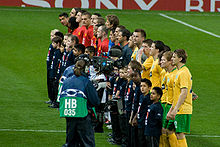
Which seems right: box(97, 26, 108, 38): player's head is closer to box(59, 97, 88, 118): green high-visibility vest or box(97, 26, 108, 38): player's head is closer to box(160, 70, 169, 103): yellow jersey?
box(160, 70, 169, 103): yellow jersey

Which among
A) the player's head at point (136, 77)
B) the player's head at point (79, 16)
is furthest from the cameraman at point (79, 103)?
the player's head at point (79, 16)

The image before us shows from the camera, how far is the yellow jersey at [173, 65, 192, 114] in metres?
9.88

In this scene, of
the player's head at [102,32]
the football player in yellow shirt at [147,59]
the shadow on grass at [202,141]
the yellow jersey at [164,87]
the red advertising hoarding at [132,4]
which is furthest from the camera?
the red advertising hoarding at [132,4]

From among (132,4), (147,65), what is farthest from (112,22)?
(132,4)

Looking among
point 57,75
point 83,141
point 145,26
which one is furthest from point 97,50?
point 145,26

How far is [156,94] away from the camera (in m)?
10.2

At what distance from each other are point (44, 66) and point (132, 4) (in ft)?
37.0

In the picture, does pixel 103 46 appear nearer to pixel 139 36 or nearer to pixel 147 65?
pixel 139 36

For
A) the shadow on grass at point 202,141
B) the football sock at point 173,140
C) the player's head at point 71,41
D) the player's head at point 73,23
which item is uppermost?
the player's head at point 73,23

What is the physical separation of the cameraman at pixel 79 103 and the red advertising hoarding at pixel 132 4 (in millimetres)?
20896

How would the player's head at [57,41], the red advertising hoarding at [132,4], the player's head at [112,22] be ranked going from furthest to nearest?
the red advertising hoarding at [132,4] → the player's head at [57,41] → the player's head at [112,22]

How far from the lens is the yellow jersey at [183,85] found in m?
9.88

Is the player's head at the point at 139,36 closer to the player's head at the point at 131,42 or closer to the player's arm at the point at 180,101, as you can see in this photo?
the player's head at the point at 131,42

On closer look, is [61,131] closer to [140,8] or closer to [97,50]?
[97,50]
